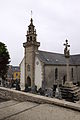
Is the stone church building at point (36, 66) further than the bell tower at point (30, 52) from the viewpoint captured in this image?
No

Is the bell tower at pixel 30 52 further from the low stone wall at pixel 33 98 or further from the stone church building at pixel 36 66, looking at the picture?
the low stone wall at pixel 33 98

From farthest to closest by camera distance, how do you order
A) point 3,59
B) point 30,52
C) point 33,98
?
point 30,52 < point 3,59 < point 33,98

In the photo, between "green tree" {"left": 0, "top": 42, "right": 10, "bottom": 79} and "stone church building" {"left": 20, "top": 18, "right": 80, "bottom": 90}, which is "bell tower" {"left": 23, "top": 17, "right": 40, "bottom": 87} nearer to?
"stone church building" {"left": 20, "top": 18, "right": 80, "bottom": 90}

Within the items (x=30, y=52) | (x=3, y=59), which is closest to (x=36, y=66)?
(x=30, y=52)

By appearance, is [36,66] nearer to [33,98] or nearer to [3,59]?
[3,59]

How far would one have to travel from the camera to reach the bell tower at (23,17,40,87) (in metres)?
26.8

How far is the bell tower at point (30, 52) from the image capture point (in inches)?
1056

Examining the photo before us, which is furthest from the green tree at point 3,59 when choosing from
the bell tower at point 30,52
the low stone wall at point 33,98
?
the low stone wall at point 33,98

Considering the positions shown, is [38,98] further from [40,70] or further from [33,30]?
[33,30]

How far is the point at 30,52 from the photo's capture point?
27.2 m

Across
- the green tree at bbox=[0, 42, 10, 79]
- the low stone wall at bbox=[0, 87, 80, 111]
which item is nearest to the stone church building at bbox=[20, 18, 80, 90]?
the green tree at bbox=[0, 42, 10, 79]

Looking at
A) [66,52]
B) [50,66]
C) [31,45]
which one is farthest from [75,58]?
[66,52]

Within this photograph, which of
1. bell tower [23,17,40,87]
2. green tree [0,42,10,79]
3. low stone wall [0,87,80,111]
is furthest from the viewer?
bell tower [23,17,40,87]

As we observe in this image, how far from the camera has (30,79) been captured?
90.5 ft
